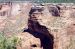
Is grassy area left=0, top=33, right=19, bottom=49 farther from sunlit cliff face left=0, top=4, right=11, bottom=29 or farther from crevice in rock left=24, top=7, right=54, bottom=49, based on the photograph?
sunlit cliff face left=0, top=4, right=11, bottom=29

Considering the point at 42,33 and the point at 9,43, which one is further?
the point at 42,33

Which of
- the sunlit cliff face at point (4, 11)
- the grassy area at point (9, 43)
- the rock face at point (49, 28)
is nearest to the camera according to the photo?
the grassy area at point (9, 43)

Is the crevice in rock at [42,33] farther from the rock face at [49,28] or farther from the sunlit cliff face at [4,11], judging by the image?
the sunlit cliff face at [4,11]

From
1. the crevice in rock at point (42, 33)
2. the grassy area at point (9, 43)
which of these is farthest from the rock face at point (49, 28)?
the grassy area at point (9, 43)

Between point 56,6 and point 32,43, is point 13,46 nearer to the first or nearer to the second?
point 32,43

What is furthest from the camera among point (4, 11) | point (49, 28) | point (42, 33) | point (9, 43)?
point (4, 11)

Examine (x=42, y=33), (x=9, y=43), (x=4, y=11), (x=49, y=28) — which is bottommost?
(x=4, y=11)

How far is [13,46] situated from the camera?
142 feet

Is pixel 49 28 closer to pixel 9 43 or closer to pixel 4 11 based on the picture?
pixel 9 43

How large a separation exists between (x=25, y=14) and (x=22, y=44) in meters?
18.1

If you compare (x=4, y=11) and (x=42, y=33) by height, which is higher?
(x=42, y=33)

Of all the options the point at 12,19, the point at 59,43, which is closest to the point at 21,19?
the point at 12,19

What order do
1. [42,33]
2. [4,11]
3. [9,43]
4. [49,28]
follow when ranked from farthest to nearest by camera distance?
1. [4,11]
2. [42,33]
3. [49,28]
4. [9,43]

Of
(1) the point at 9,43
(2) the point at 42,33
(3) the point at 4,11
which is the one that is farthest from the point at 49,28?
(3) the point at 4,11
